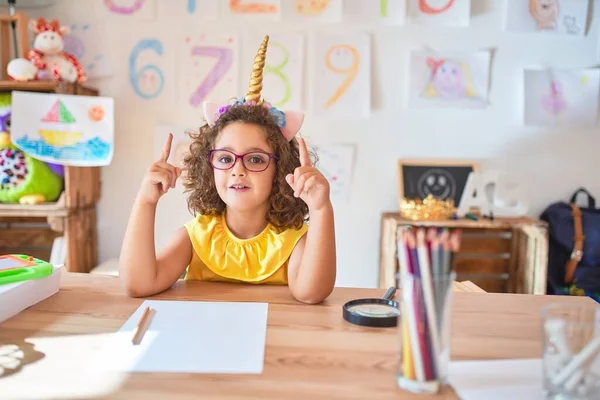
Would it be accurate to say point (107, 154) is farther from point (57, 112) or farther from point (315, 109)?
point (315, 109)

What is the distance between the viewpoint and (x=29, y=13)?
88.5 inches

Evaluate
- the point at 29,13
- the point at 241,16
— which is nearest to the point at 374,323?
the point at 241,16

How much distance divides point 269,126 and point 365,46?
132cm

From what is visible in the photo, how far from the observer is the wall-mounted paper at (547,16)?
2.26 meters

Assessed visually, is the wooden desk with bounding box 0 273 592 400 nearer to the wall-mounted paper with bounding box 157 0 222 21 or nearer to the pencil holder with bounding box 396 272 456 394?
the pencil holder with bounding box 396 272 456 394

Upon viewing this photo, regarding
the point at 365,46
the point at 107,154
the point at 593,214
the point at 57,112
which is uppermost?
the point at 365,46

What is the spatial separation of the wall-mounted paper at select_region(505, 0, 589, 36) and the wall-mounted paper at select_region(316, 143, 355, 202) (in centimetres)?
88

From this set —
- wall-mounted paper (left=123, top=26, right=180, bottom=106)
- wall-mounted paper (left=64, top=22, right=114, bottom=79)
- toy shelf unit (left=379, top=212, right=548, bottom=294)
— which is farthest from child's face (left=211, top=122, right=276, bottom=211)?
wall-mounted paper (left=64, top=22, right=114, bottom=79)

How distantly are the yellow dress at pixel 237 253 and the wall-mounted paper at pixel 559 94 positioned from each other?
1632mm

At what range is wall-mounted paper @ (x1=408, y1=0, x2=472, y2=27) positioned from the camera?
88.0 inches

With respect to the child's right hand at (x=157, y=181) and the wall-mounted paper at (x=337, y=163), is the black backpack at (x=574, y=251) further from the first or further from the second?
the child's right hand at (x=157, y=181)

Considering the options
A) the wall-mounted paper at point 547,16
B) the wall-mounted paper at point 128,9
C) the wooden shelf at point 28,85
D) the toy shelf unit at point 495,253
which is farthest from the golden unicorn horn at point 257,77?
the wall-mounted paper at point 547,16

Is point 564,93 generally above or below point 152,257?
above

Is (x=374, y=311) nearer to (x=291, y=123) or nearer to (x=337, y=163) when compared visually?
(x=291, y=123)
